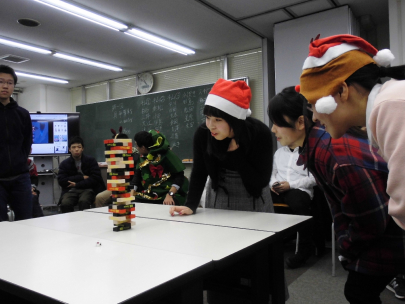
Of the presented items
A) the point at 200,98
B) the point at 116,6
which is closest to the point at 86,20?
the point at 116,6

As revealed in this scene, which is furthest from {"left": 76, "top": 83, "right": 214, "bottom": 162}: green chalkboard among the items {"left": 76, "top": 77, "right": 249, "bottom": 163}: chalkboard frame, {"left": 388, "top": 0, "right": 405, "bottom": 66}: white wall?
{"left": 388, "top": 0, "right": 405, "bottom": 66}: white wall

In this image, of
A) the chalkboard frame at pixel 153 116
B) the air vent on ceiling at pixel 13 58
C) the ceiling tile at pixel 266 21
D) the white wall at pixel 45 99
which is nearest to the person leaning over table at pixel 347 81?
the ceiling tile at pixel 266 21

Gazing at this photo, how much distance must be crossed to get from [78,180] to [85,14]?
1987mm

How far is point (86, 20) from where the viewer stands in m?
4.03

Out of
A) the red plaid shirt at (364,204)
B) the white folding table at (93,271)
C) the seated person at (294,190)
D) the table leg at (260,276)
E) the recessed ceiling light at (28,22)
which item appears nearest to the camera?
the white folding table at (93,271)

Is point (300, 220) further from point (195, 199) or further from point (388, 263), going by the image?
point (195, 199)

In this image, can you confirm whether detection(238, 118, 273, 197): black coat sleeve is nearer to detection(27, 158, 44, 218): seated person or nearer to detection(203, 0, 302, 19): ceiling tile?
detection(203, 0, 302, 19): ceiling tile

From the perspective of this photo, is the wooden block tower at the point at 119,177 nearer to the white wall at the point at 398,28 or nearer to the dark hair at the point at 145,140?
the dark hair at the point at 145,140

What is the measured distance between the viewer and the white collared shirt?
304 cm

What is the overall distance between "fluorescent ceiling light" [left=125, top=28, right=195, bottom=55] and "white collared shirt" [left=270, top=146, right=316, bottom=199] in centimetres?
243

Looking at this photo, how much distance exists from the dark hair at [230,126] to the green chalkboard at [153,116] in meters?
3.61

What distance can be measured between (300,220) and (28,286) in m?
1.05

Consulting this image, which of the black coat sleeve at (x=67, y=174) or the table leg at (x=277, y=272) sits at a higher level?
the black coat sleeve at (x=67, y=174)

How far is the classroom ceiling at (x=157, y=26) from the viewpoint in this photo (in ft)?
12.2
